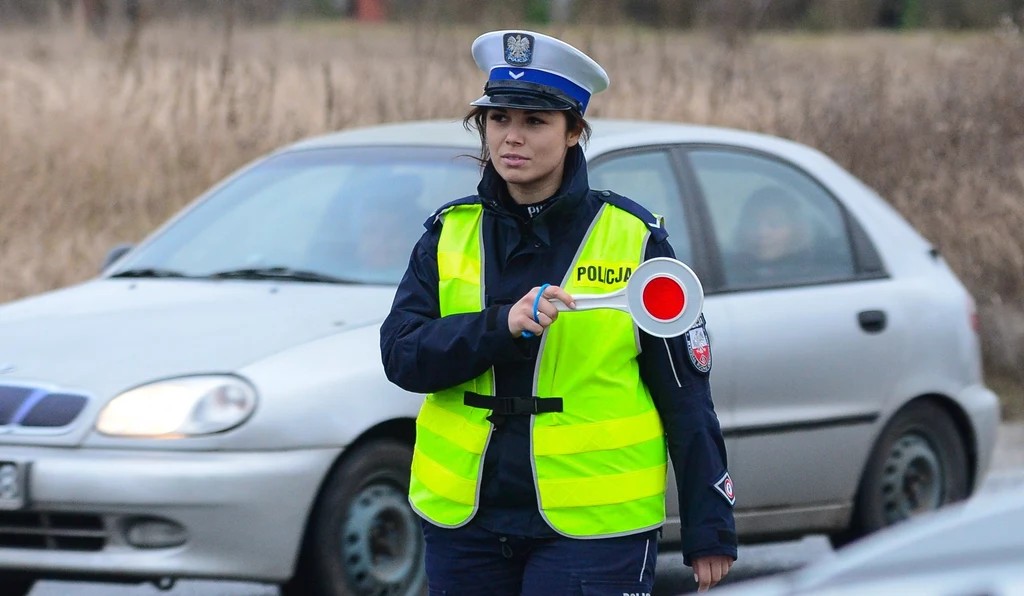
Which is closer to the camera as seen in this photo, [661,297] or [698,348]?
[661,297]

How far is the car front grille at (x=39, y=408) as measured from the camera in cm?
501

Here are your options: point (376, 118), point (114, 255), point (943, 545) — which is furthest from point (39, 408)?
point (376, 118)

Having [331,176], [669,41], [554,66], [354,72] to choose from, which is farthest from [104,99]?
[554,66]

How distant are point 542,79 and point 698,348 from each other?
0.60 metres

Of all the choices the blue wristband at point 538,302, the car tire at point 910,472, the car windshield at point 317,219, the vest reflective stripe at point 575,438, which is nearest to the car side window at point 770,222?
the car tire at point 910,472

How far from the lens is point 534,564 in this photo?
3.42 m

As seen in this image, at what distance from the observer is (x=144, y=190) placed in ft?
40.0

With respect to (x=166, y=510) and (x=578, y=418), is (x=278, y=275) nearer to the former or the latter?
(x=166, y=510)

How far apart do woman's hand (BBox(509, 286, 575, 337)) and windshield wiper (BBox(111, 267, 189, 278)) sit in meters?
2.98

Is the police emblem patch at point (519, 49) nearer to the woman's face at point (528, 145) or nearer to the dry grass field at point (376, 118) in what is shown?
Answer: the woman's face at point (528, 145)

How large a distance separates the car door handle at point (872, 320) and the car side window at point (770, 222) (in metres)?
0.17

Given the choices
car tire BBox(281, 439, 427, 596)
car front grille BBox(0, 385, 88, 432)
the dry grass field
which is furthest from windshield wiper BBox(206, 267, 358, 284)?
the dry grass field

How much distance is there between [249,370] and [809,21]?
1706 centimetres

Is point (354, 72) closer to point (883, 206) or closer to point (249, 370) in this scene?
point (883, 206)
